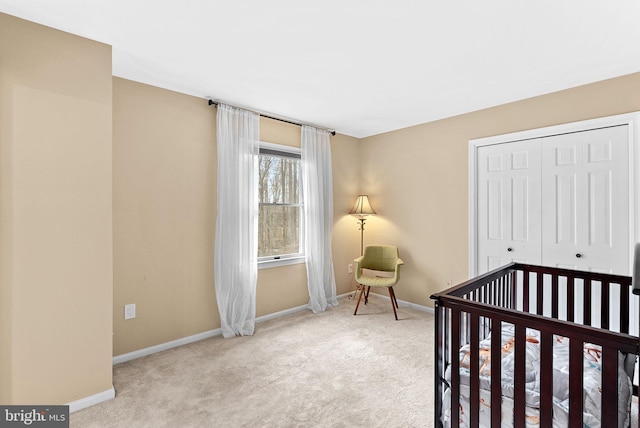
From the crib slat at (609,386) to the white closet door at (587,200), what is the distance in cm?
204

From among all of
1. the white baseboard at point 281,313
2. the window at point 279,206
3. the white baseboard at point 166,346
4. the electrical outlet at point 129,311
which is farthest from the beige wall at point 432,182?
the electrical outlet at point 129,311

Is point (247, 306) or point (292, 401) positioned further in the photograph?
point (247, 306)

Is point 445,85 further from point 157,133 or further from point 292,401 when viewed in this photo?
point 292,401

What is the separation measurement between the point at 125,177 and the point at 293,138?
1888 millimetres

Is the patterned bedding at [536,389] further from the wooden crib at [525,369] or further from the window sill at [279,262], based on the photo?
the window sill at [279,262]

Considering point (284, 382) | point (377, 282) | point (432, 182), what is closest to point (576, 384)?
point (284, 382)

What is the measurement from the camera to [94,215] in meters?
2.01

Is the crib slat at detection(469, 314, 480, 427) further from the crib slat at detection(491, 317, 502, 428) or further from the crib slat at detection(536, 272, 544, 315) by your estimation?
the crib slat at detection(536, 272, 544, 315)

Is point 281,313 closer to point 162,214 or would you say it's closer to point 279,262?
point 279,262

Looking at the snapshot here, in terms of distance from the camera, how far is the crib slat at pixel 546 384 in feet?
3.91

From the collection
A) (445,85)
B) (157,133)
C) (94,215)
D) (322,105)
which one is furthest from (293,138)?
(94,215)

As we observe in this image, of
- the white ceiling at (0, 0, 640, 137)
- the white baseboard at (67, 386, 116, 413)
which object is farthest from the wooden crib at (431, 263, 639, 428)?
the white baseboard at (67, 386, 116, 413)

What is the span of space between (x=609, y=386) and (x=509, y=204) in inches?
94.7

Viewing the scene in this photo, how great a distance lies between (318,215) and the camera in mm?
3879
